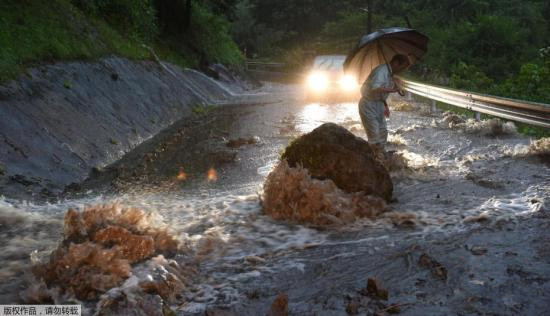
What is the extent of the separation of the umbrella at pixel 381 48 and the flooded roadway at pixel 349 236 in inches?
75.8

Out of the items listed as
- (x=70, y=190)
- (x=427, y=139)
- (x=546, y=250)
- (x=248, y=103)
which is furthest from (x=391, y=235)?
(x=248, y=103)

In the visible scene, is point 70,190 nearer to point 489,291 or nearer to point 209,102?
point 489,291

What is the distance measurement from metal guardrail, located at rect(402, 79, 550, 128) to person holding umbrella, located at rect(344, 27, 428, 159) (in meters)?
2.77

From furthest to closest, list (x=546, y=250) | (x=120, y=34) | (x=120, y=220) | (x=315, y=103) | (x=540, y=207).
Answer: (x=315, y=103) < (x=120, y=34) < (x=540, y=207) < (x=120, y=220) < (x=546, y=250)

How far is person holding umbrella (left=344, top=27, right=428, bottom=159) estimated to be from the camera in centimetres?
826

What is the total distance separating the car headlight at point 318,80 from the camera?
23.9 m

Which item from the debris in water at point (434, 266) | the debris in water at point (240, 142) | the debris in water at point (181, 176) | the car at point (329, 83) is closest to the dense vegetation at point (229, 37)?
the debris in water at point (181, 176)

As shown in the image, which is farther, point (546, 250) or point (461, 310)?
point (546, 250)

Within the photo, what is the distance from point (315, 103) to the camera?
21859 mm

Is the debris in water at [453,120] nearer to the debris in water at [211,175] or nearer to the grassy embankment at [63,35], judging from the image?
the debris in water at [211,175]

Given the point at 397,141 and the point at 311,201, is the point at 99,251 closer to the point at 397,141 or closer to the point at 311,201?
the point at 311,201

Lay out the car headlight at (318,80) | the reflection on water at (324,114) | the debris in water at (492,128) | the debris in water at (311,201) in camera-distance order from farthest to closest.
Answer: the car headlight at (318,80), the reflection on water at (324,114), the debris in water at (492,128), the debris in water at (311,201)

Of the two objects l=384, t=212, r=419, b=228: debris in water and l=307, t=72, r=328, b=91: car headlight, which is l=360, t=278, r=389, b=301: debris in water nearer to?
l=384, t=212, r=419, b=228: debris in water

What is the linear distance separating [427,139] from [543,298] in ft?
28.2
